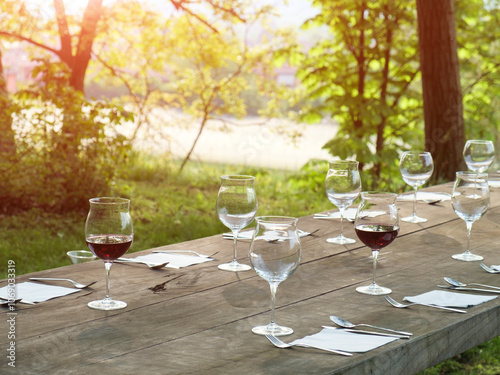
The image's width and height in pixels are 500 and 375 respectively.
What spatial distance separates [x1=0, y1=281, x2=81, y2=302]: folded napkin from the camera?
181 cm

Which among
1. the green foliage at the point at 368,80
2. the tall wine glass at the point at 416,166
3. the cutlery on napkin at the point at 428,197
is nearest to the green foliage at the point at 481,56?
the green foliage at the point at 368,80

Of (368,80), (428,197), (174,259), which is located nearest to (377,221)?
(174,259)

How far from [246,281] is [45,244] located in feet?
11.6

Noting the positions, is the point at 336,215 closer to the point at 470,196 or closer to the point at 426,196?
the point at 426,196

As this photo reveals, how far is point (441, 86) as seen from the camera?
6.27 metres

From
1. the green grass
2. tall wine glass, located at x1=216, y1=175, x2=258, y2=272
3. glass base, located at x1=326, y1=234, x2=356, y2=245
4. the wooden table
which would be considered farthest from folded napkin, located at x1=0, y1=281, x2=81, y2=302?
the green grass

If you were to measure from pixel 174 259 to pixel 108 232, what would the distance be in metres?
0.56

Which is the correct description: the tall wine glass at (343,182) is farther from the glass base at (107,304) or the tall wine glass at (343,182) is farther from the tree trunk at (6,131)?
the tree trunk at (6,131)

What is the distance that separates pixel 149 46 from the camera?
8.78 meters

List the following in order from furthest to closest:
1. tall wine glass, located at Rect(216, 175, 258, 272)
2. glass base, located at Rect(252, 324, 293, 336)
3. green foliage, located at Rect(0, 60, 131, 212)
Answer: green foliage, located at Rect(0, 60, 131, 212), tall wine glass, located at Rect(216, 175, 258, 272), glass base, located at Rect(252, 324, 293, 336)

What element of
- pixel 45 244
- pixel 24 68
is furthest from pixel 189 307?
pixel 24 68

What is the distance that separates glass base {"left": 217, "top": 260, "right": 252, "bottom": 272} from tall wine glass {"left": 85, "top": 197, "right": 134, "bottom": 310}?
0.47 metres

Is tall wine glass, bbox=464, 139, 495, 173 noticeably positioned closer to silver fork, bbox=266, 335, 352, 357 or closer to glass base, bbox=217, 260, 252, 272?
glass base, bbox=217, 260, 252, 272

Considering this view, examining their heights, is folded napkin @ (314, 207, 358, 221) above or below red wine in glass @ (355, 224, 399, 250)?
below
